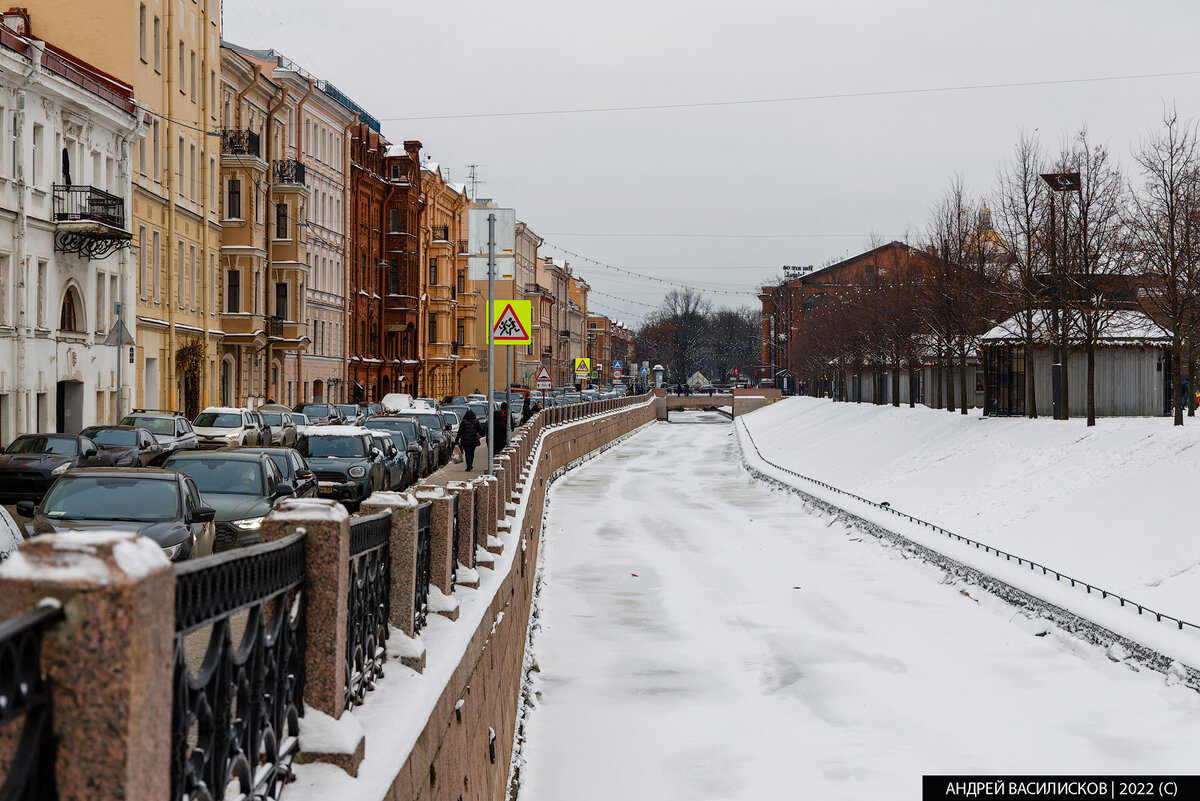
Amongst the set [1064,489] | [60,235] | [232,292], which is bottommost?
[1064,489]

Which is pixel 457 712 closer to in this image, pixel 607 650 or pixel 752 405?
pixel 607 650

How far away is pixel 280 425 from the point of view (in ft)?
125

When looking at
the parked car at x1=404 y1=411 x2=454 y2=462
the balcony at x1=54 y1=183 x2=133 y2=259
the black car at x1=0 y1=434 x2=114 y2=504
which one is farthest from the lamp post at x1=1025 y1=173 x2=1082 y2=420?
the balcony at x1=54 y1=183 x2=133 y2=259

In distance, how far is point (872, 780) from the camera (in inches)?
566

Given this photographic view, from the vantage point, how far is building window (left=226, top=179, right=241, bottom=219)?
54.1m

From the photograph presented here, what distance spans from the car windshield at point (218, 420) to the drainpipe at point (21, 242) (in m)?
4.28

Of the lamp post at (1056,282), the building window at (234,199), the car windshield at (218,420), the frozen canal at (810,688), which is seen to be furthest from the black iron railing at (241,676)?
the building window at (234,199)

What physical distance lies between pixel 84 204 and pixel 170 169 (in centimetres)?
956

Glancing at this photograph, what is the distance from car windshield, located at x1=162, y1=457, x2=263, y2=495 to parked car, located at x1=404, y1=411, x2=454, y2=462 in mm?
19729

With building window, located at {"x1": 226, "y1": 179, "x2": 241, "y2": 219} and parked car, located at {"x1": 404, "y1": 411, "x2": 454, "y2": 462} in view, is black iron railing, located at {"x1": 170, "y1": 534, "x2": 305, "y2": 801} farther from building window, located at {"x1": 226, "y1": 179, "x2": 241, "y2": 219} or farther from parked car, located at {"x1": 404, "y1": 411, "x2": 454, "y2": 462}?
building window, located at {"x1": 226, "y1": 179, "x2": 241, "y2": 219}

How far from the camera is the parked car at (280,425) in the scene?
3372 centimetres

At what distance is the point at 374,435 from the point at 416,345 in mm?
55121

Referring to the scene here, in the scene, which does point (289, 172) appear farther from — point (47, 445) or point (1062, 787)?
point (1062, 787)

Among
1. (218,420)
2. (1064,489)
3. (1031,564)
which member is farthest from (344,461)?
(1064,489)
